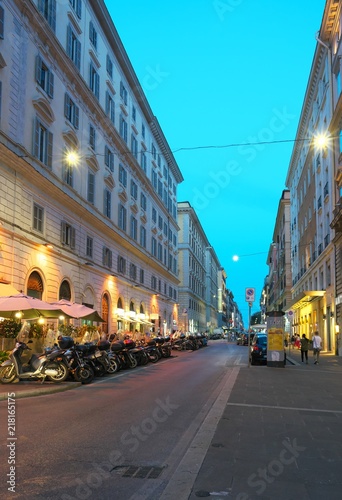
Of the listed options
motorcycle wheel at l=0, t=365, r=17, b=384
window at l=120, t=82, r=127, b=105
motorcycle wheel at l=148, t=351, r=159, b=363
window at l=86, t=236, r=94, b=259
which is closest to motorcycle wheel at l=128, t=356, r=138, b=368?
motorcycle wheel at l=148, t=351, r=159, b=363

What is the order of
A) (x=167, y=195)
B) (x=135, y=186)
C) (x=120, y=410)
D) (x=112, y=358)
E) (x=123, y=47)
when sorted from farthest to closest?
(x=167, y=195), (x=135, y=186), (x=123, y=47), (x=112, y=358), (x=120, y=410)

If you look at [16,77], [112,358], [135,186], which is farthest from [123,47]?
[112,358]

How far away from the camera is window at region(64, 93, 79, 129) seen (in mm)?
27719

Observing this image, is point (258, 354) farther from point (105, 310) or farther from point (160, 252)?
point (160, 252)

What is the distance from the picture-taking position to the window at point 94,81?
32.4 m

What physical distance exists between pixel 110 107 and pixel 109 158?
3.78 meters

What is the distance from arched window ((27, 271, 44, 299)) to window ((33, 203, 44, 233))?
6.99ft

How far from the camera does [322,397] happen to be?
1198cm

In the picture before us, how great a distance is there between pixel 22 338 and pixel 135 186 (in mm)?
30914

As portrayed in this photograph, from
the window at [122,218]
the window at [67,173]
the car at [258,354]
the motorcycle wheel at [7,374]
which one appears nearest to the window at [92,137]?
the window at [67,173]

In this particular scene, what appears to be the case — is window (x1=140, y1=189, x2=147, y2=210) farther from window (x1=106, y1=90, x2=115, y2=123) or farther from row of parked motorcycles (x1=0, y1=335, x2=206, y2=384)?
row of parked motorcycles (x1=0, y1=335, x2=206, y2=384)

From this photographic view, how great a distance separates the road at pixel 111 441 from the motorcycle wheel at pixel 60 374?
4.62 ft

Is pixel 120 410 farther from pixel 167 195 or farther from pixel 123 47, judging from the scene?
pixel 167 195

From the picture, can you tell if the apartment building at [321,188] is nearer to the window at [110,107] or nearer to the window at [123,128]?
the window at [110,107]
